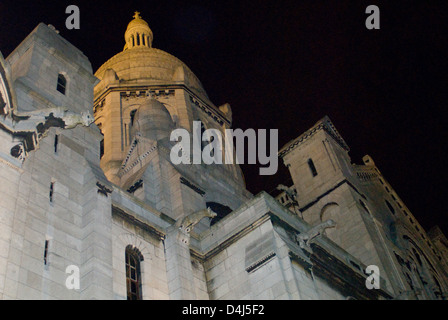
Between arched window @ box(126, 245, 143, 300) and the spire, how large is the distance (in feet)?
127

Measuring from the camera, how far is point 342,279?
2347cm

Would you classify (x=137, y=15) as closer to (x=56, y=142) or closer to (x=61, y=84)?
(x=61, y=84)

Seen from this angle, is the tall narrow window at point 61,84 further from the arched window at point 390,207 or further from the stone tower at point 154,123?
the arched window at point 390,207

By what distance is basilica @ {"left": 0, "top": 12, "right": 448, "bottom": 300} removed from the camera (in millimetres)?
17203

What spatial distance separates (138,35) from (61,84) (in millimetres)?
33619

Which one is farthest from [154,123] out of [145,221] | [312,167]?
[145,221]

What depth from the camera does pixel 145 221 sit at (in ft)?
68.8

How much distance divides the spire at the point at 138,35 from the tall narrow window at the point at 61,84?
3095cm

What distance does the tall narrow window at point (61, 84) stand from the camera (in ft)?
81.4

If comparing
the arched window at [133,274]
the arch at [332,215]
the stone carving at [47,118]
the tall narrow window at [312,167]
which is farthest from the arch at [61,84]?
the tall narrow window at [312,167]

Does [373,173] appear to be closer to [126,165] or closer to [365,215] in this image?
[365,215]

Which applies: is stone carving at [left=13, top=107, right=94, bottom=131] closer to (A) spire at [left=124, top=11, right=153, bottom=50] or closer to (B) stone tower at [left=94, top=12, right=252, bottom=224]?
(B) stone tower at [left=94, top=12, right=252, bottom=224]

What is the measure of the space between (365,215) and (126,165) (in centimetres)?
1444

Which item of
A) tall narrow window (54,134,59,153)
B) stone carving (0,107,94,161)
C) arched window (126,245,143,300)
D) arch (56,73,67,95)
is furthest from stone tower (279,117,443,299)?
stone carving (0,107,94,161)
